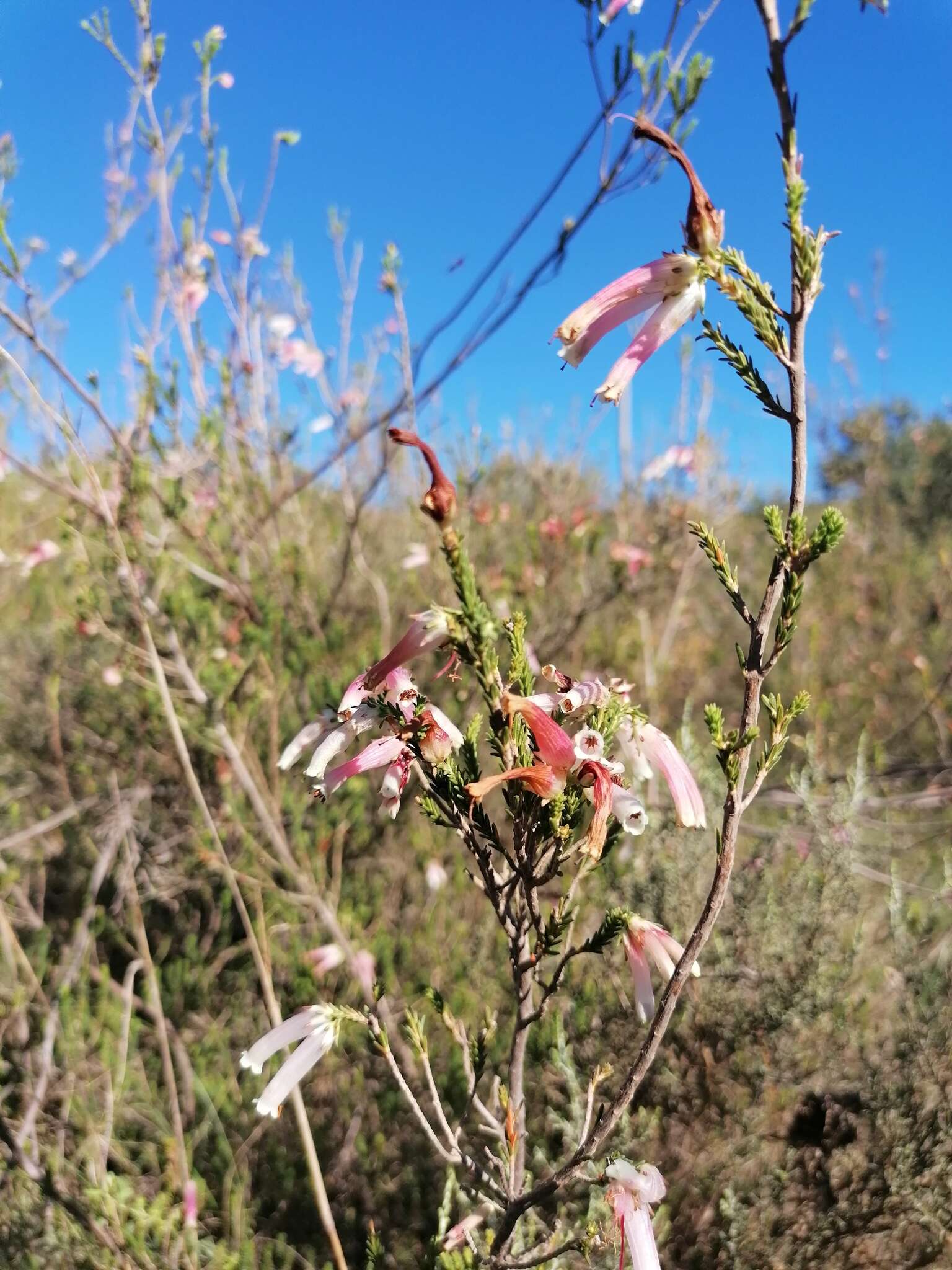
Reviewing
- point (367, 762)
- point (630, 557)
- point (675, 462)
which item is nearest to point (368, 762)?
point (367, 762)

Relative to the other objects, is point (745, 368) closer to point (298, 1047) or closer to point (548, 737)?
point (548, 737)

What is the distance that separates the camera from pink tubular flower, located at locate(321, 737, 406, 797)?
1.00 meters

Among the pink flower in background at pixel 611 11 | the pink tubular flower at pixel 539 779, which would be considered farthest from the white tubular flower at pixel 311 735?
the pink flower in background at pixel 611 11

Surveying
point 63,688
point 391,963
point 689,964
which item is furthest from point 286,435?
point 689,964

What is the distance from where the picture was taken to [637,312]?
3.06 ft

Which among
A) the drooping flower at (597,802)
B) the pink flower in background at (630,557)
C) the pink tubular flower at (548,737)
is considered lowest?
the drooping flower at (597,802)

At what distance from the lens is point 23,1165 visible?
195 cm

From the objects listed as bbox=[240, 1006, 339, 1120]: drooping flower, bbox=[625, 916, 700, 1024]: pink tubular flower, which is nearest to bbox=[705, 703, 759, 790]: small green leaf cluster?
bbox=[625, 916, 700, 1024]: pink tubular flower

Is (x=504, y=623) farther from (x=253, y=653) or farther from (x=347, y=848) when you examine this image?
(x=347, y=848)

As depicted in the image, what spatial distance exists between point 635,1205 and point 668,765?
1.86ft

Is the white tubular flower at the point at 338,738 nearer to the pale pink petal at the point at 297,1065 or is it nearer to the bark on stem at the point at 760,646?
the pale pink petal at the point at 297,1065

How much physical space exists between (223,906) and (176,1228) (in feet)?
4.25

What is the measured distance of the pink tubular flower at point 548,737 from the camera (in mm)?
873

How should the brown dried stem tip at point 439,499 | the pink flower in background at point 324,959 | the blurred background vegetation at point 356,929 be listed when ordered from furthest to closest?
the pink flower in background at point 324,959
the blurred background vegetation at point 356,929
the brown dried stem tip at point 439,499
